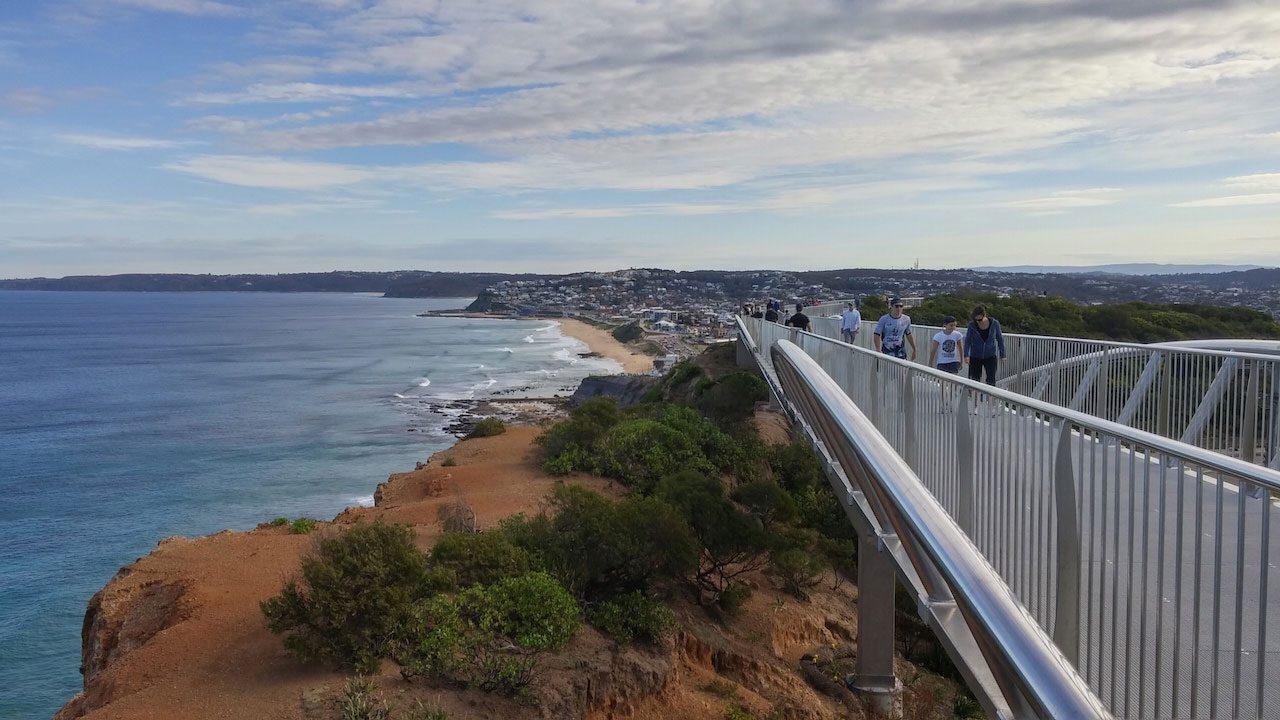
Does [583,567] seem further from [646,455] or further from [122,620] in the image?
[646,455]

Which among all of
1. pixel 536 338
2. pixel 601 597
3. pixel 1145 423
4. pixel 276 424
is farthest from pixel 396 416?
pixel 536 338

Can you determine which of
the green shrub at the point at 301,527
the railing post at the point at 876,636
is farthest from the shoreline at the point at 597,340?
the railing post at the point at 876,636

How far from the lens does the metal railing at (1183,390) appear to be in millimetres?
6434

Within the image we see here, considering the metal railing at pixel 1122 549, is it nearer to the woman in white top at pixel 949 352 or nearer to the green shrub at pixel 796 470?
the woman in white top at pixel 949 352

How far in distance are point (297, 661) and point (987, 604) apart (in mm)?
7091

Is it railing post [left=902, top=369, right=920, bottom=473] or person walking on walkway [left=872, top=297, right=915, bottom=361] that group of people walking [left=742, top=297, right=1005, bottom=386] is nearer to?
person walking on walkway [left=872, top=297, right=915, bottom=361]

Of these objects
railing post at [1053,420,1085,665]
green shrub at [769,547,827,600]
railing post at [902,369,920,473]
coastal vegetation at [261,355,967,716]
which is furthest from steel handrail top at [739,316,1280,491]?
green shrub at [769,547,827,600]

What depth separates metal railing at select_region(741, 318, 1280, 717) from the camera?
8.41 ft

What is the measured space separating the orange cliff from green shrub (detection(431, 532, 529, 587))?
1.12m

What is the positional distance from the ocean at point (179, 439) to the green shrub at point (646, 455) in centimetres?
1094

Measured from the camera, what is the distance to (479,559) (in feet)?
34.8

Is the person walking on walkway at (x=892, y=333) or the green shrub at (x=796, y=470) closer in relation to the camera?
the person walking on walkway at (x=892, y=333)

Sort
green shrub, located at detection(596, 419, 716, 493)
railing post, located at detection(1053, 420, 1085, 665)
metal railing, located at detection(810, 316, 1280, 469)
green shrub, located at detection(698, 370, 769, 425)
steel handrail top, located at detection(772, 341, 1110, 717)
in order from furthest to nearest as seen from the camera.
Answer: green shrub, located at detection(698, 370, 769, 425) < green shrub, located at detection(596, 419, 716, 493) < metal railing, located at detection(810, 316, 1280, 469) < railing post, located at detection(1053, 420, 1085, 665) < steel handrail top, located at detection(772, 341, 1110, 717)

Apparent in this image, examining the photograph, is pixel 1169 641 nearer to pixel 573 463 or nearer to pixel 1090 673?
pixel 1090 673
